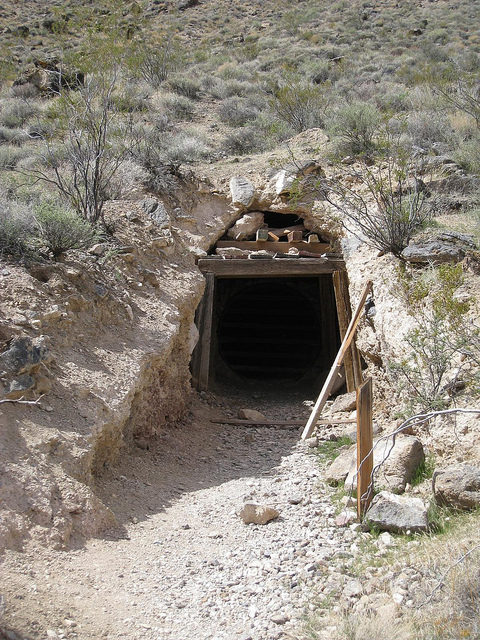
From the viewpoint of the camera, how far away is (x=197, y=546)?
4.54m

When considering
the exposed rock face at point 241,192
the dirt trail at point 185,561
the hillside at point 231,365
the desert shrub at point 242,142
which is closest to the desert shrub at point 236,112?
the hillside at point 231,365

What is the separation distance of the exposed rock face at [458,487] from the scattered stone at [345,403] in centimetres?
352

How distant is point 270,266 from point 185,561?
5.36m

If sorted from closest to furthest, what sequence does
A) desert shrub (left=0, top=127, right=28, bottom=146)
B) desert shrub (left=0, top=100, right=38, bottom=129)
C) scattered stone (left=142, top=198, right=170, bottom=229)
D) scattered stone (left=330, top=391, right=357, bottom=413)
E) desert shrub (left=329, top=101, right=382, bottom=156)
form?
1. scattered stone (left=330, top=391, right=357, bottom=413)
2. scattered stone (left=142, top=198, right=170, bottom=229)
3. desert shrub (left=329, top=101, right=382, bottom=156)
4. desert shrub (left=0, top=127, right=28, bottom=146)
5. desert shrub (left=0, top=100, right=38, bottom=129)

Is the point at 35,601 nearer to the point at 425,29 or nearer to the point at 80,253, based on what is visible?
the point at 80,253

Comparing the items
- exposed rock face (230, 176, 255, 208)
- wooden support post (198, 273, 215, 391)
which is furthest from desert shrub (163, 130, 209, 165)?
wooden support post (198, 273, 215, 391)

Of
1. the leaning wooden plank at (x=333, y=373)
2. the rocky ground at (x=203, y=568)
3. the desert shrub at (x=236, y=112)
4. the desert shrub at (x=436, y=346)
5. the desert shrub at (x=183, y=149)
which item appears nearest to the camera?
the rocky ground at (x=203, y=568)

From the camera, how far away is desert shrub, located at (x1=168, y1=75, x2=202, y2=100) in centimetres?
1597

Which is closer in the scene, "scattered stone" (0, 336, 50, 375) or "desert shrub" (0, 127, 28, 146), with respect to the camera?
"scattered stone" (0, 336, 50, 375)

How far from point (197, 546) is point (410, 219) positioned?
16.7 ft

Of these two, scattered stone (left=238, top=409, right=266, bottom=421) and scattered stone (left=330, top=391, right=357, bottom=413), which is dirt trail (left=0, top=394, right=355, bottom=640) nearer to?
Answer: scattered stone (left=330, top=391, right=357, bottom=413)

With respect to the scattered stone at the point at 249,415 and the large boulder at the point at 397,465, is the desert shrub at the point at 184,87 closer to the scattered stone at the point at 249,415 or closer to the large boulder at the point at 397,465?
the scattered stone at the point at 249,415

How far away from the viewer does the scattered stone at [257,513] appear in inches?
192

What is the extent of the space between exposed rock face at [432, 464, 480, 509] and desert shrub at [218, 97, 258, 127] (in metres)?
10.8
